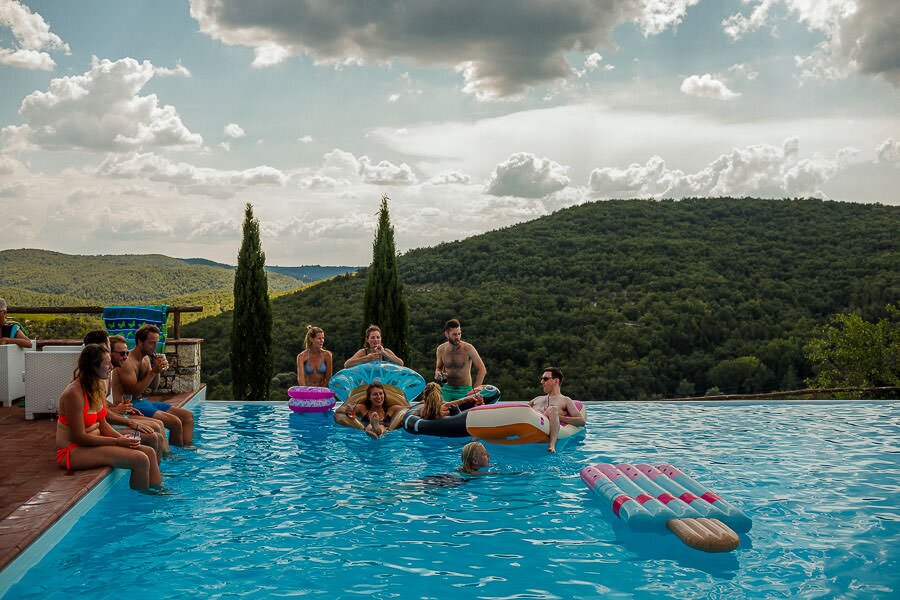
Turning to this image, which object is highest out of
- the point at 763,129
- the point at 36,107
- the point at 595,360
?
the point at 763,129

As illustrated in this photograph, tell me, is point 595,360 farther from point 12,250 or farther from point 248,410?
point 12,250

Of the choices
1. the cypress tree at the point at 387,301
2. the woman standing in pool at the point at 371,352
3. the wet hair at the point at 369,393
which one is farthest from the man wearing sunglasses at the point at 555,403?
the cypress tree at the point at 387,301

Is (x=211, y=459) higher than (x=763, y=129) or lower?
lower

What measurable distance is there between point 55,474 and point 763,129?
3048 centimetres

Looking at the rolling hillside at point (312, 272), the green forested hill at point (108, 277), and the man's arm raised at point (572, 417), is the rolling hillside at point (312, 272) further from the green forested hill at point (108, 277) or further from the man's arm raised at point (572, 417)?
the man's arm raised at point (572, 417)

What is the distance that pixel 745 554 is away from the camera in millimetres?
4344

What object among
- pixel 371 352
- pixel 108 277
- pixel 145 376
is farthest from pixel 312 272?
pixel 145 376

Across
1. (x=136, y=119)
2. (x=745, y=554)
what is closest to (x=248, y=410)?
(x=745, y=554)

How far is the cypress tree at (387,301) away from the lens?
13.0m

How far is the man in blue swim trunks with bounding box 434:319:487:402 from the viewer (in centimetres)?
901

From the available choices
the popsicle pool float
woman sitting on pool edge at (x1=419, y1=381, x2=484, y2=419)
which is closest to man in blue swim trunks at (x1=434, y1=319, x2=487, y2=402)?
woman sitting on pool edge at (x1=419, y1=381, x2=484, y2=419)

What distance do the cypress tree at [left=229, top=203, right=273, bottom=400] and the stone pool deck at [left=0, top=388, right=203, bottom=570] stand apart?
5.77m

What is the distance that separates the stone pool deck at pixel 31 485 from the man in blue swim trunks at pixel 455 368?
435cm

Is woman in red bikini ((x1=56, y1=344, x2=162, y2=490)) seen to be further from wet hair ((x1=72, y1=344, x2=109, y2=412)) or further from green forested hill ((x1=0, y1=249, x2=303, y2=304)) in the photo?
green forested hill ((x1=0, y1=249, x2=303, y2=304))
